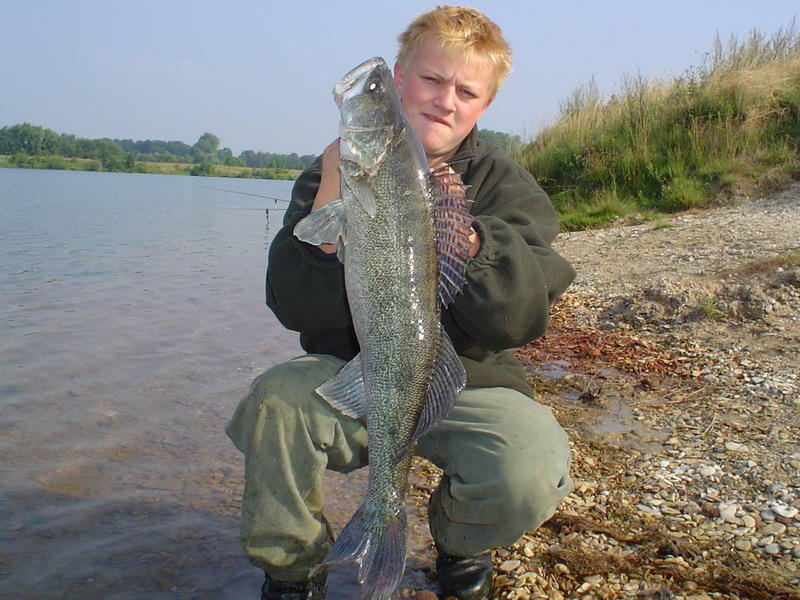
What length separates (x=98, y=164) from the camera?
89.3 m

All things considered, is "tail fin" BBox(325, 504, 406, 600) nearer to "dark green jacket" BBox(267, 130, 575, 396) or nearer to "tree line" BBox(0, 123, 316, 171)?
"dark green jacket" BBox(267, 130, 575, 396)

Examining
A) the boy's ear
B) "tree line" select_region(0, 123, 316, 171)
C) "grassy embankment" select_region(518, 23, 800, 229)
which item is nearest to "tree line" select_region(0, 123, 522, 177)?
"tree line" select_region(0, 123, 316, 171)

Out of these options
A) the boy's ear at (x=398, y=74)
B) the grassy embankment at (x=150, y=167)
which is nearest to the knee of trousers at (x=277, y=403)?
the boy's ear at (x=398, y=74)

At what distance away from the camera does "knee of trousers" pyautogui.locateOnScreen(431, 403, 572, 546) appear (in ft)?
9.30

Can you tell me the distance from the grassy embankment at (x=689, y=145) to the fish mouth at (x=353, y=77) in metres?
10.8

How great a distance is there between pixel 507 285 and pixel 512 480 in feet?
2.55

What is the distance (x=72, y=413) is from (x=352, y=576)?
3.36 meters

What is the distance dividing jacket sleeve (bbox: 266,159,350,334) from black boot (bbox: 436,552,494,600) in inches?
45.8

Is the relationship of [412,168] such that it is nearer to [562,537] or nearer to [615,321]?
[562,537]

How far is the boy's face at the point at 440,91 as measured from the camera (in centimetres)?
324

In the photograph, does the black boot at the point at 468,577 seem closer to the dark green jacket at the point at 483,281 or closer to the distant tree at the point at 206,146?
the dark green jacket at the point at 483,281

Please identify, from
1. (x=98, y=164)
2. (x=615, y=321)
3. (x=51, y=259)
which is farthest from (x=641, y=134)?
(x=98, y=164)

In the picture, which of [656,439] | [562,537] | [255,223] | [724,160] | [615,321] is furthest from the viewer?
[255,223]

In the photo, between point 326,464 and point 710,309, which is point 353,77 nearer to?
point 326,464
